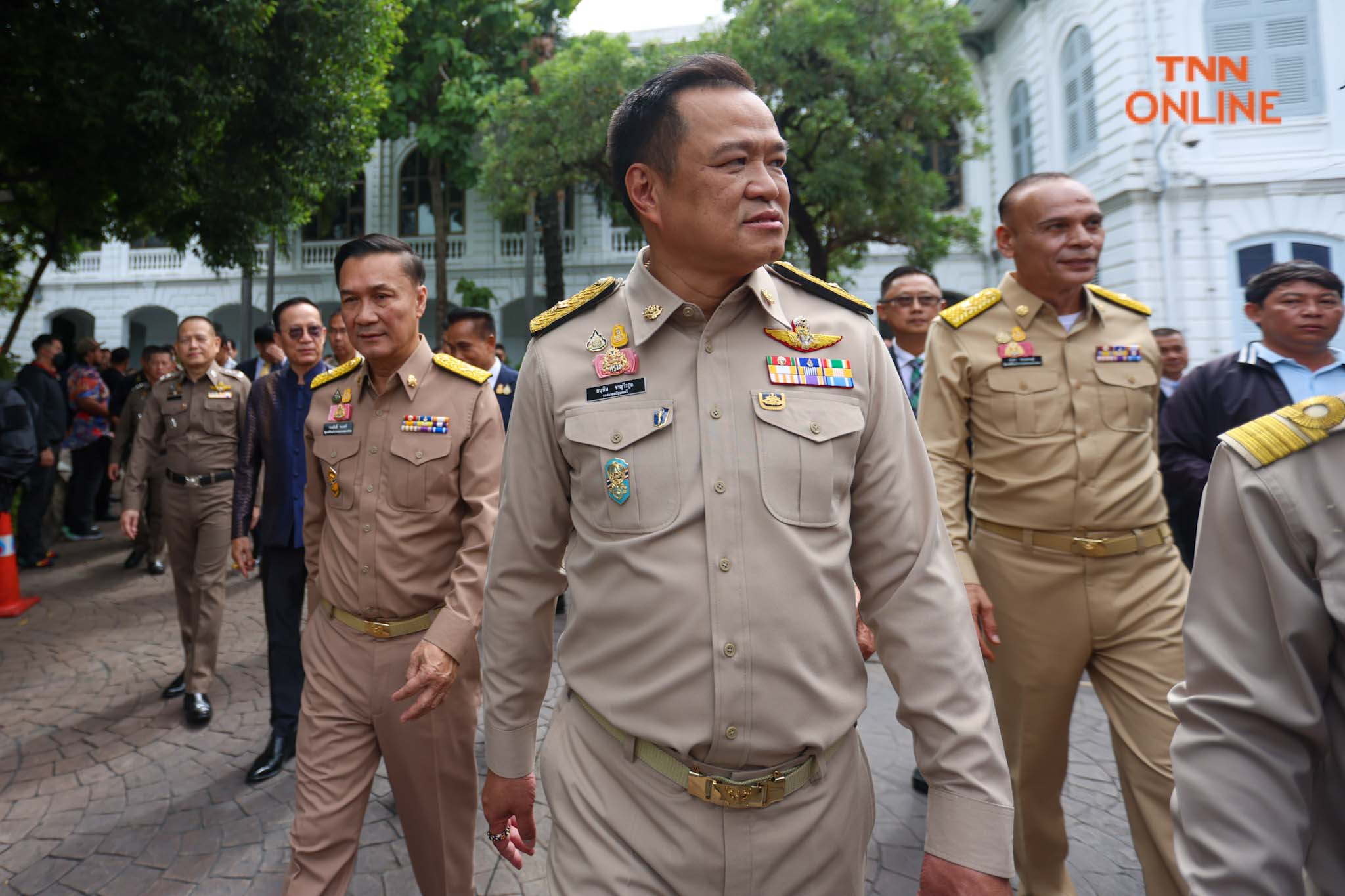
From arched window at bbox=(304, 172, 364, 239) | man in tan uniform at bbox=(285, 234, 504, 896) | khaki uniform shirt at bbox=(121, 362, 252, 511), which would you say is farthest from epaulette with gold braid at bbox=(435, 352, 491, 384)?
arched window at bbox=(304, 172, 364, 239)

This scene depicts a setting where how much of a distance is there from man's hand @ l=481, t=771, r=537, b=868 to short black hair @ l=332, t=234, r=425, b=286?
1659mm

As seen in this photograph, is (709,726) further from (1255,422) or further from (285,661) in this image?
(285,661)

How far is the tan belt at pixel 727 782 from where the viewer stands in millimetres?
1453

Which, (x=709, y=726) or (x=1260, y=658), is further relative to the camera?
(x=709, y=726)

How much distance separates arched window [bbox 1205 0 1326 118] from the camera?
26.9 ft

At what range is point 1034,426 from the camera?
111 inches

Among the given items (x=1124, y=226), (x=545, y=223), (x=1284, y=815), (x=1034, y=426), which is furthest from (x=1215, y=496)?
(x=545, y=223)

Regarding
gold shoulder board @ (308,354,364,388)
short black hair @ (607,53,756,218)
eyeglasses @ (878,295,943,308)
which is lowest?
gold shoulder board @ (308,354,364,388)

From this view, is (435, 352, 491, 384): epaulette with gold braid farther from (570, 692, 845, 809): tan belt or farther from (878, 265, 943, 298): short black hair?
(878, 265, 943, 298): short black hair

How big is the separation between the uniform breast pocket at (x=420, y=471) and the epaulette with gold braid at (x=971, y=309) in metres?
1.79

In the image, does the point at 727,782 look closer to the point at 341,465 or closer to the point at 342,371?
the point at 341,465

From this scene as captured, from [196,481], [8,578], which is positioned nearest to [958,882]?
[196,481]

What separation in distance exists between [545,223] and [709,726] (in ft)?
56.0

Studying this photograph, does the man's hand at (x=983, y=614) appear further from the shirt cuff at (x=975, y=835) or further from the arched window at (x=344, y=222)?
the arched window at (x=344, y=222)
